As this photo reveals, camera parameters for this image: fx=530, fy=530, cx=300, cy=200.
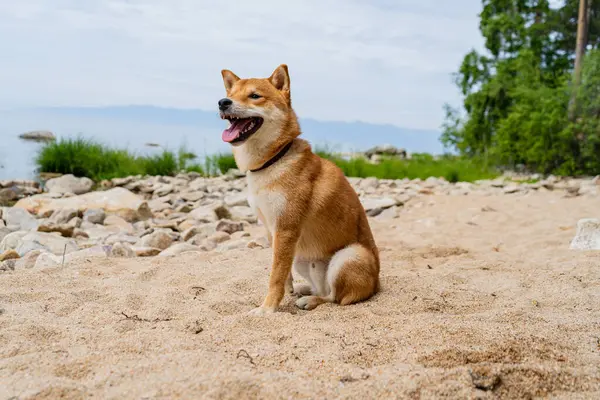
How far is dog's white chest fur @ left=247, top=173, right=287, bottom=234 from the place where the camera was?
3578mm

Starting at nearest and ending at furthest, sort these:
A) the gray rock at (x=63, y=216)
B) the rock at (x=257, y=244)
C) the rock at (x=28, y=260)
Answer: the rock at (x=28, y=260)
the rock at (x=257, y=244)
the gray rock at (x=63, y=216)

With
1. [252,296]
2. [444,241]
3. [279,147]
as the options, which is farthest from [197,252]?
[444,241]

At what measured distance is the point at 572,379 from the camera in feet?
8.12

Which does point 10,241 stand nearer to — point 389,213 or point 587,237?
point 389,213

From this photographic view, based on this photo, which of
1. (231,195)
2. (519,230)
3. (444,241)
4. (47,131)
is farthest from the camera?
(47,131)

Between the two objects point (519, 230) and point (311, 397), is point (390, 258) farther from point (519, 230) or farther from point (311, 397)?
point (311, 397)

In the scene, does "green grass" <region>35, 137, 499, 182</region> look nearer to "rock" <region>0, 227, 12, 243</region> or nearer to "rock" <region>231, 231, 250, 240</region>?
"rock" <region>0, 227, 12, 243</region>

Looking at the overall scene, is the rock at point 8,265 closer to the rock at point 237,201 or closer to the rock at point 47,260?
the rock at point 47,260

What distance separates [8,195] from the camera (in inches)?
411

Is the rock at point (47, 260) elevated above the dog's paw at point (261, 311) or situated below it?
below

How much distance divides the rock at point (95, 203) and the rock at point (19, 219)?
2.49 feet

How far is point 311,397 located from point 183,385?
55 centimetres

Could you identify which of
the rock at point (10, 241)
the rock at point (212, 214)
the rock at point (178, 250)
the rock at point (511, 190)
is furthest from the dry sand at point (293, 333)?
the rock at point (511, 190)

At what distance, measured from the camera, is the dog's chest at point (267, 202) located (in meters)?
3.58
